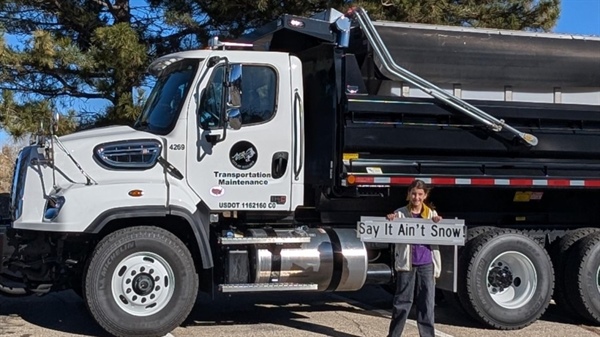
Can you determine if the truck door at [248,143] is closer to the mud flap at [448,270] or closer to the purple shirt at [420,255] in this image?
the purple shirt at [420,255]

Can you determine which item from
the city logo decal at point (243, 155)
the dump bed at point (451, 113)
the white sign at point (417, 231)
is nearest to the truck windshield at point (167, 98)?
the city logo decal at point (243, 155)

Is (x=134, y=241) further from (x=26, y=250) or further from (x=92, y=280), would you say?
(x=26, y=250)

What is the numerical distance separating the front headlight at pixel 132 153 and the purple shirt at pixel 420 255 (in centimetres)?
266

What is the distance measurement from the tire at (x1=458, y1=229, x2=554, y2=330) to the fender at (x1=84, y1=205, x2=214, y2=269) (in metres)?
2.74

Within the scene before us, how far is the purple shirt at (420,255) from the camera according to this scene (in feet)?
25.1

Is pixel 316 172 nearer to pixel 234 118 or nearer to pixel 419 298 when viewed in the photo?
pixel 234 118

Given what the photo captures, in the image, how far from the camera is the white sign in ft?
25.0

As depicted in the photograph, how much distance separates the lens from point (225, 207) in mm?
8430

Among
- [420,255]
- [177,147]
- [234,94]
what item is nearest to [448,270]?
[420,255]

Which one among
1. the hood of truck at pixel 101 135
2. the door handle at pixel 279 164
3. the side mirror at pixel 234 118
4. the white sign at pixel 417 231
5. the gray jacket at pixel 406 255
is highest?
the side mirror at pixel 234 118

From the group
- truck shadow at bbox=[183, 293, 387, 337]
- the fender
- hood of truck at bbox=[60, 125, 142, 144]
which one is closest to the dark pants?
truck shadow at bbox=[183, 293, 387, 337]

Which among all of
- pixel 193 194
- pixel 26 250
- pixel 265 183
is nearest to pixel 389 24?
pixel 265 183

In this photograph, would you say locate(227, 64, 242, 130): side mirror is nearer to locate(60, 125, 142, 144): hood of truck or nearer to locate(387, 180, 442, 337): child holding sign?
locate(60, 125, 142, 144): hood of truck

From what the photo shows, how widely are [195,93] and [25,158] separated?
181cm
